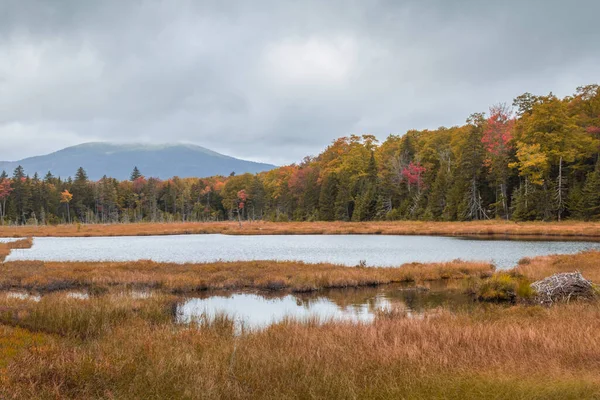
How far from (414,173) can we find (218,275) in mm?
73390

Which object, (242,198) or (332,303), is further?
(242,198)

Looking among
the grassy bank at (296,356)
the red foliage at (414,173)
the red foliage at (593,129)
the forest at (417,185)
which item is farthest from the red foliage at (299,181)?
the grassy bank at (296,356)

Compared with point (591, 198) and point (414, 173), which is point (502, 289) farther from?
point (414, 173)

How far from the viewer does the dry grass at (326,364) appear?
20.3 ft

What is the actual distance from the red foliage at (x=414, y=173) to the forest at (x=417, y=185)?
289 millimetres

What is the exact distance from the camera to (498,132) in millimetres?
75625

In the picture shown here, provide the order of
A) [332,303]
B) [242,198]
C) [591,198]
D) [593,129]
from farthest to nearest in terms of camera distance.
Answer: [242,198]
[593,129]
[591,198]
[332,303]

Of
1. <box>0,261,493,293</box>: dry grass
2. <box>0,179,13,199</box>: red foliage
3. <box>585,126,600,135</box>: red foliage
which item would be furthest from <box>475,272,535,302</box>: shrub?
<box>0,179,13,199</box>: red foliage

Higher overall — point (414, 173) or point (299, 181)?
point (299, 181)

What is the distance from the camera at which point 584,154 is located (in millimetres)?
63031

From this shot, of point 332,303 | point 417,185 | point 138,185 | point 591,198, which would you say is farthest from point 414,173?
A: point 138,185

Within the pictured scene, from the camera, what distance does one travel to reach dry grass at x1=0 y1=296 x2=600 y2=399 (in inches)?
243

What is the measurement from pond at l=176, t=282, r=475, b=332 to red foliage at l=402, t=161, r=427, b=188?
69.2 meters

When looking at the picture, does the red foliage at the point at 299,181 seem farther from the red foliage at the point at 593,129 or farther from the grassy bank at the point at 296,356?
the grassy bank at the point at 296,356
